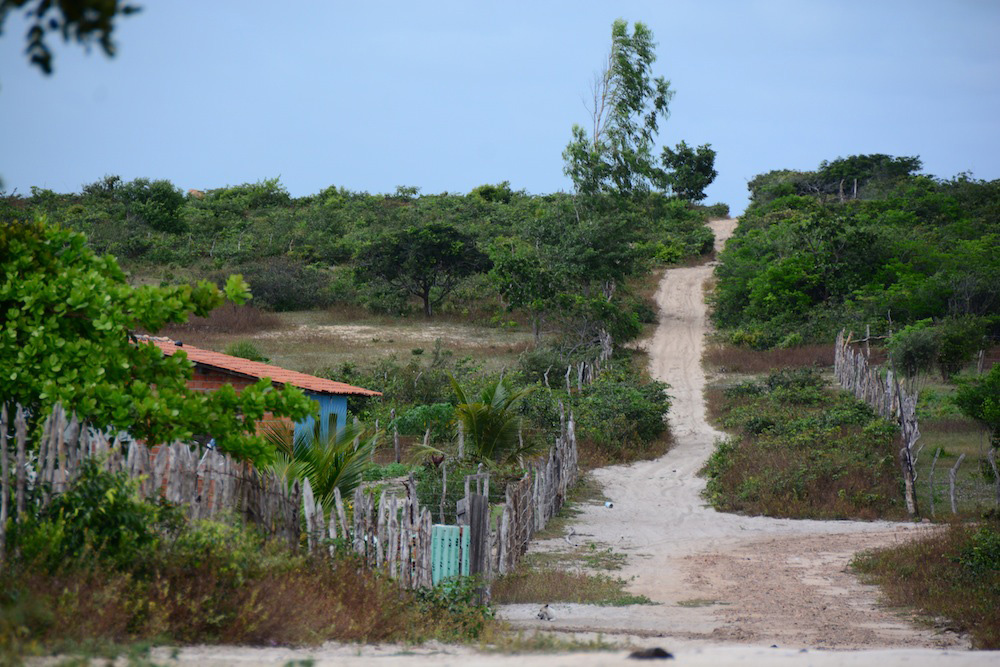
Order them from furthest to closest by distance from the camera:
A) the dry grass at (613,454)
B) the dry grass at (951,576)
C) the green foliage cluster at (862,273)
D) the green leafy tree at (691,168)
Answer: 1. the green leafy tree at (691,168)
2. the green foliage cluster at (862,273)
3. the dry grass at (613,454)
4. the dry grass at (951,576)

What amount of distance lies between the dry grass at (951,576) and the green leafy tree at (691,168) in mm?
62783

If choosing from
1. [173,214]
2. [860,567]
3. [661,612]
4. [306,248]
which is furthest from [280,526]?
[173,214]

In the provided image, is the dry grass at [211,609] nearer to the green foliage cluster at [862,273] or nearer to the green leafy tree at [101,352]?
the green leafy tree at [101,352]

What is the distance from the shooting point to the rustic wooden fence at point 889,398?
54.1 ft

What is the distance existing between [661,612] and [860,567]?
12.9ft

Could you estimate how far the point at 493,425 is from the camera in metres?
15.2

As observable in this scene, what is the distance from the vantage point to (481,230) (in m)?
49.5

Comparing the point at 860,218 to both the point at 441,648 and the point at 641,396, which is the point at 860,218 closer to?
the point at 641,396

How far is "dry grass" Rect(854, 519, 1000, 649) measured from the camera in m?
9.18

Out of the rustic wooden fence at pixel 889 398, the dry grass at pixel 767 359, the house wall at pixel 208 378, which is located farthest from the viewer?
the dry grass at pixel 767 359

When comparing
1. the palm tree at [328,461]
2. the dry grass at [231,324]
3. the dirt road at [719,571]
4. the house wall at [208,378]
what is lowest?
the dirt road at [719,571]

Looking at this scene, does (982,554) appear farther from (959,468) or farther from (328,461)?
(959,468)

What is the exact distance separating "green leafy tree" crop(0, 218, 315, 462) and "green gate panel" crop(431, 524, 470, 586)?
241 cm

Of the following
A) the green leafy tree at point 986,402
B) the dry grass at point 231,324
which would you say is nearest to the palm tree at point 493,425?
the green leafy tree at point 986,402
